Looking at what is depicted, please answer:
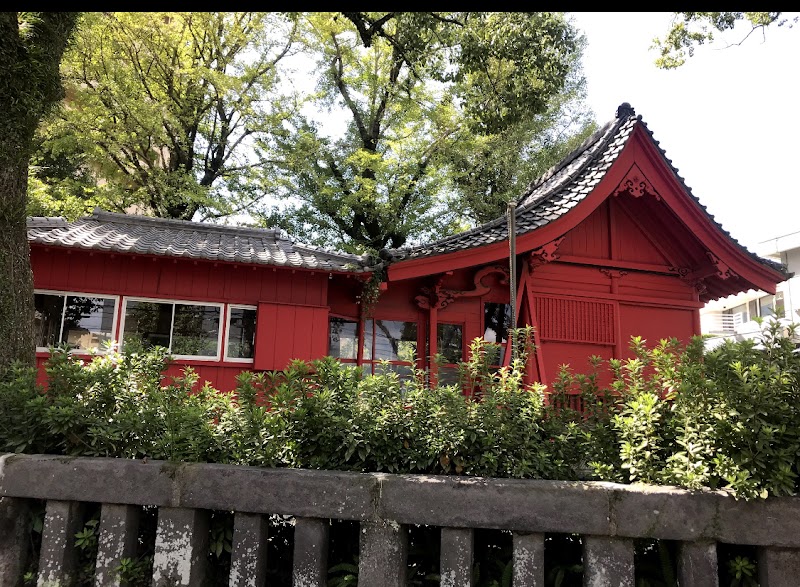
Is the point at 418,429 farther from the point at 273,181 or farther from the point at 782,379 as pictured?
the point at 273,181

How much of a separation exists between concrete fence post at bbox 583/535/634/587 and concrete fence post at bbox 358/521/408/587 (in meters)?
0.96

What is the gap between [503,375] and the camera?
3555 millimetres

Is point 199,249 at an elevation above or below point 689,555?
above

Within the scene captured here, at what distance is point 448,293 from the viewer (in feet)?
30.3

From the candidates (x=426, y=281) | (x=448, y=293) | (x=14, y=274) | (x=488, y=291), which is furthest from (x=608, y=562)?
(x=488, y=291)

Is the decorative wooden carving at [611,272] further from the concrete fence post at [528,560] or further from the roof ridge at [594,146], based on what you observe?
the concrete fence post at [528,560]

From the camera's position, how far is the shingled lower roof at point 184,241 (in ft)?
26.1

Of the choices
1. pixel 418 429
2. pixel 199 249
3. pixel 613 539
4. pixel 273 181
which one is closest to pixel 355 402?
pixel 418 429

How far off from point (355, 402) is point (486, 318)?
6.65 metres

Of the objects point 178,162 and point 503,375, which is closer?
point 503,375

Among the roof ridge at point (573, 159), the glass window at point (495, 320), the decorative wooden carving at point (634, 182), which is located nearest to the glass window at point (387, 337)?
the glass window at point (495, 320)

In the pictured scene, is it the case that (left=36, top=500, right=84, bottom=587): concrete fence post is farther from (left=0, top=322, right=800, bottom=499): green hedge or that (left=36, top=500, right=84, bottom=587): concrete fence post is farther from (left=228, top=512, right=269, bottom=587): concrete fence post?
(left=228, top=512, right=269, bottom=587): concrete fence post

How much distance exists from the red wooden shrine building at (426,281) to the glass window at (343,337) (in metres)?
0.03
